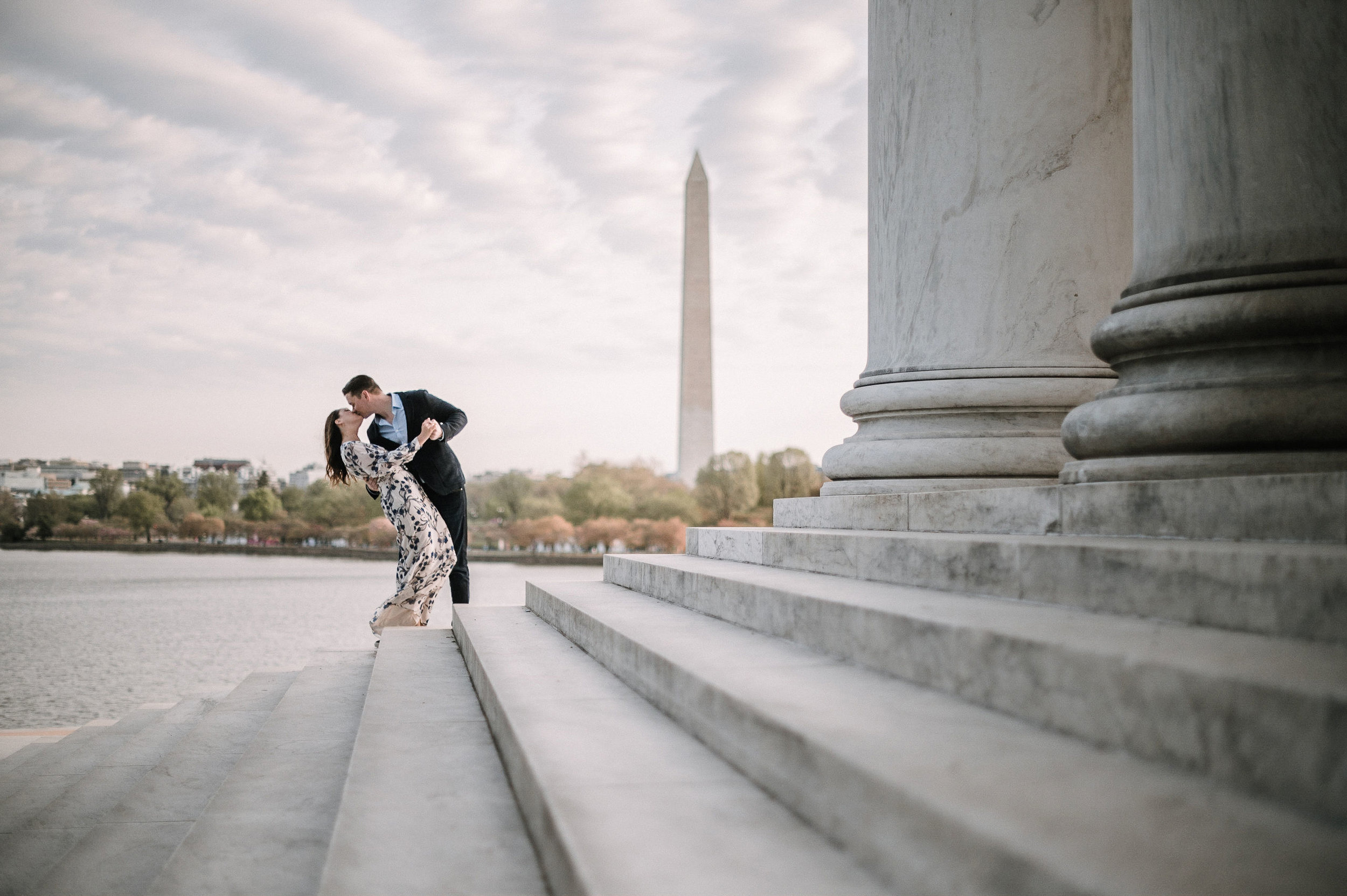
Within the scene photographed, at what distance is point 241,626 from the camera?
48.8m

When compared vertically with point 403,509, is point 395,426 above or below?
above

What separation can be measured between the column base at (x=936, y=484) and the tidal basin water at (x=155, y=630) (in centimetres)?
684

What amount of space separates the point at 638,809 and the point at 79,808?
349 inches

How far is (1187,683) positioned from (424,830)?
17.1ft

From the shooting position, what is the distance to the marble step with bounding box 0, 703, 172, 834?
11594 mm

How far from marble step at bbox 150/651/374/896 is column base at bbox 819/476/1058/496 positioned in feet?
28.5

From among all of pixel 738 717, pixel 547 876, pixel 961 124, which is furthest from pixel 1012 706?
pixel 961 124

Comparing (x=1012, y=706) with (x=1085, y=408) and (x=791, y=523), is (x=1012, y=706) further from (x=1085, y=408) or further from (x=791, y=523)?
(x=791, y=523)

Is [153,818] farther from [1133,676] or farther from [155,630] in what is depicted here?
[155,630]

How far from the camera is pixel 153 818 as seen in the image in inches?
375

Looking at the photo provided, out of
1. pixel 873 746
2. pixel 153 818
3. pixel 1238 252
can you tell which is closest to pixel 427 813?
pixel 873 746

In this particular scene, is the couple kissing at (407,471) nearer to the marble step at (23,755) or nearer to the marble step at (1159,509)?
the marble step at (23,755)

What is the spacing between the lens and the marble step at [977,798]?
3.79 meters

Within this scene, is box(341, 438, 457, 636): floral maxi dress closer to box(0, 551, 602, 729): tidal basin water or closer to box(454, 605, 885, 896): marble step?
box(0, 551, 602, 729): tidal basin water
